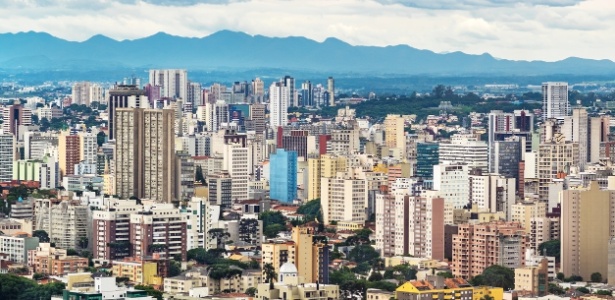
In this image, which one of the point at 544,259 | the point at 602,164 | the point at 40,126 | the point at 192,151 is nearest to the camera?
the point at 544,259

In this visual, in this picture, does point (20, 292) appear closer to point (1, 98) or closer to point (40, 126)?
point (40, 126)

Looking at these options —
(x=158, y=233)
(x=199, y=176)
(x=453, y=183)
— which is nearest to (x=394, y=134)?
(x=199, y=176)

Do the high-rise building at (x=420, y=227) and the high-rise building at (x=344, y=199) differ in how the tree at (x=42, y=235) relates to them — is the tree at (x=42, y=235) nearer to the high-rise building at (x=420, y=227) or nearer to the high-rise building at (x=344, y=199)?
Result: the high-rise building at (x=420, y=227)

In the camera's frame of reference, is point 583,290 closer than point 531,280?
No

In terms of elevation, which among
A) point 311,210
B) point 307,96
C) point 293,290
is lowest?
point 293,290

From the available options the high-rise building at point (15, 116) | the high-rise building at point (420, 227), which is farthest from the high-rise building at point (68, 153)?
the high-rise building at point (420, 227)

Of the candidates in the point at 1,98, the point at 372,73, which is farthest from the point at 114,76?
the point at 1,98

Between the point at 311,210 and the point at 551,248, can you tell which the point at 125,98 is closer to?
the point at 311,210
